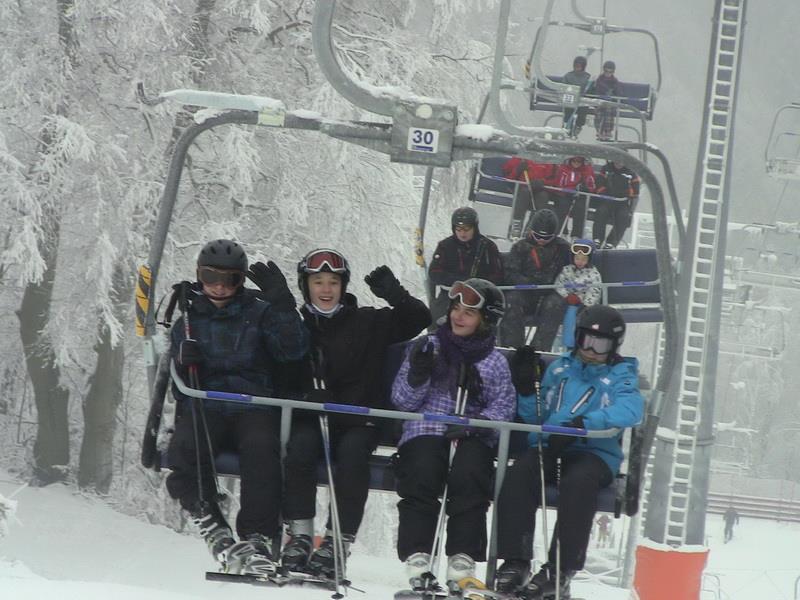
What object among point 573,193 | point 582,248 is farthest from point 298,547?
point 573,193

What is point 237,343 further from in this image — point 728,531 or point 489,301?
point 728,531

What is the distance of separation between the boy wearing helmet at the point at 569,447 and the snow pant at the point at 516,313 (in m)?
2.51

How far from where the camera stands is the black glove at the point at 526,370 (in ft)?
14.4

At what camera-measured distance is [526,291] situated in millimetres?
7062

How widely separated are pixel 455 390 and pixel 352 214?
7.79 metres

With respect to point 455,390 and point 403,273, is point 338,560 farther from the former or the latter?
point 403,273

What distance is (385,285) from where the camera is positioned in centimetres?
461

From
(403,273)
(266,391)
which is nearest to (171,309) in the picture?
(266,391)

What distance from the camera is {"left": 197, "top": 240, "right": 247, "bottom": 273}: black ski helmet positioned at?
172 inches

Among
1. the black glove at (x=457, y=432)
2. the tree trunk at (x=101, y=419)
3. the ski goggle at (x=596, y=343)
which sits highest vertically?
the ski goggle at (x=596, y=343)

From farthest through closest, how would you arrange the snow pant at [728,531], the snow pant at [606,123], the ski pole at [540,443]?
the snow pant at [728,531], the snow pant at [606,123], the ski pole at [540,443]

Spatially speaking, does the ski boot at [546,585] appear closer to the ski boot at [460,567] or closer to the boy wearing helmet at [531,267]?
the ski boot at [460,567]

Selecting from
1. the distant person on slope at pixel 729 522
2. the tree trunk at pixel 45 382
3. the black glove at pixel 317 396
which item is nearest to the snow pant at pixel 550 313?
the black glove at pixel 317 396

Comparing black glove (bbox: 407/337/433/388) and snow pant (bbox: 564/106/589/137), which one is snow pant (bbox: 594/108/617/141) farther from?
black glove (bbox: 407/337/433/388)
